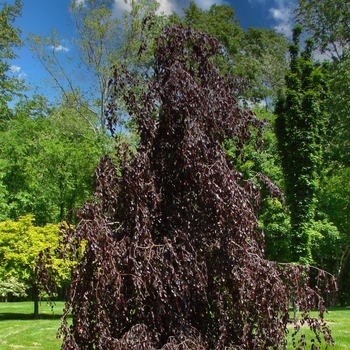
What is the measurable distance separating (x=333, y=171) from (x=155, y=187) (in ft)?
55.7

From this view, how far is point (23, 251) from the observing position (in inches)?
521

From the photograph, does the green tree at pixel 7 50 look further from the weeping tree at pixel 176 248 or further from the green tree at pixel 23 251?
the weeping tree at pixel 176 248

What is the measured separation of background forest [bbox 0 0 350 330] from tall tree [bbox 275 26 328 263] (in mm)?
32

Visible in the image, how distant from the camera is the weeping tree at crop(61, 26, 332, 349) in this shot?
349 cm

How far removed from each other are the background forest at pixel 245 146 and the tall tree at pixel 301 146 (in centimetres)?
3

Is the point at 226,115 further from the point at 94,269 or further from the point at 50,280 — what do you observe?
the point at 50,280

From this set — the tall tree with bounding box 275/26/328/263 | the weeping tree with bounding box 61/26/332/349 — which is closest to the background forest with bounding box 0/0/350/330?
the tall tree with bounding box 275/26/328/263

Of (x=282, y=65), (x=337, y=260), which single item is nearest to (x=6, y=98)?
(x=282, y=65)

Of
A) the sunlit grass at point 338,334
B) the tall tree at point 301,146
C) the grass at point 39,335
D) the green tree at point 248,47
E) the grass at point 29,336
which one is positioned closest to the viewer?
the sunlit grass at point 338,334

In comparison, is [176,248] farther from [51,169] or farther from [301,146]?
[51,169]

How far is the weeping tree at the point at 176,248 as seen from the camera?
137 inches

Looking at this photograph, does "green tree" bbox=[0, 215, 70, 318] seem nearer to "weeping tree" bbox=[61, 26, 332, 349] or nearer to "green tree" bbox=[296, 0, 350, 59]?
"weeping tree" bbox=[61, 26, 332, 349]

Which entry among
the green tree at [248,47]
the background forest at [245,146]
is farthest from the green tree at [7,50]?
the green tree at [248,47]

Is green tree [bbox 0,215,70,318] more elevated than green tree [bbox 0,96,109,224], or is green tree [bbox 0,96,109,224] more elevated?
green tree [bbox 0,96,109,224]
